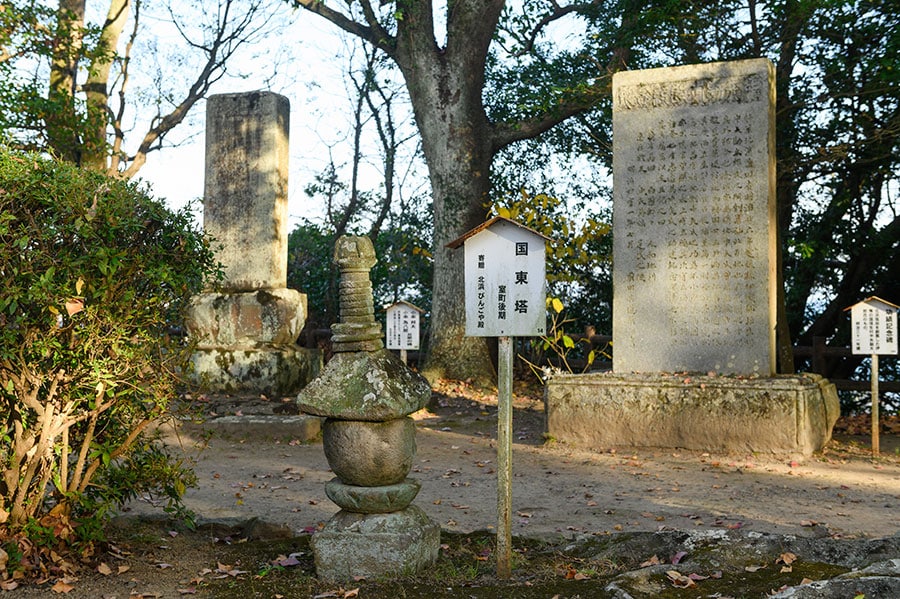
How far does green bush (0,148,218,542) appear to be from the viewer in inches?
170

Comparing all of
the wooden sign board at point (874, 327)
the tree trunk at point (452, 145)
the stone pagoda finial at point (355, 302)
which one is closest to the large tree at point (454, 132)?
the tree trunk at point (452, 145)

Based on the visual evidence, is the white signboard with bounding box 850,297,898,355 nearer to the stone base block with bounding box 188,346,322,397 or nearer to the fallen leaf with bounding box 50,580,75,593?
the stone base block with bounding box 188,346,322,397

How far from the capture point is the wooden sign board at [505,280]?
446 centimetres

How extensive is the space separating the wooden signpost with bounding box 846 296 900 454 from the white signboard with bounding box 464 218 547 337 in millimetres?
5827

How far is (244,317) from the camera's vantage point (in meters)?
10.6

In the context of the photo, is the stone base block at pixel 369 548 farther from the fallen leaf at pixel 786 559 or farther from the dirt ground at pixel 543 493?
the fallen leaf at pixel 786 559

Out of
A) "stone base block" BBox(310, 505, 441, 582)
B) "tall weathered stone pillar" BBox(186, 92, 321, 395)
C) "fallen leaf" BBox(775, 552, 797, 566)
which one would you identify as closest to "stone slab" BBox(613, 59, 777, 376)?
"tall weathered stone pillar" BBox(186, 92, 321, 395)

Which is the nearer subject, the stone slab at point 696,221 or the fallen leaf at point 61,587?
the fallen leaf at point 61,587

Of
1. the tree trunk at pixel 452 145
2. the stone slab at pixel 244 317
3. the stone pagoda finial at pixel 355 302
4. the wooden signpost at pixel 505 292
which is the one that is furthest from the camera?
the tree trunk at pixel 452 145

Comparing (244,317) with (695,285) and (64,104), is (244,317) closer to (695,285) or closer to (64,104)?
(64,104)

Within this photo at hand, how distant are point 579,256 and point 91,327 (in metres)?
10.6

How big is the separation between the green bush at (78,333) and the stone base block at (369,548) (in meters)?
1.00

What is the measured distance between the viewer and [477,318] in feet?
14.9

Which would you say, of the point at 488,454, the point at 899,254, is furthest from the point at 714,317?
the point at 899,254
